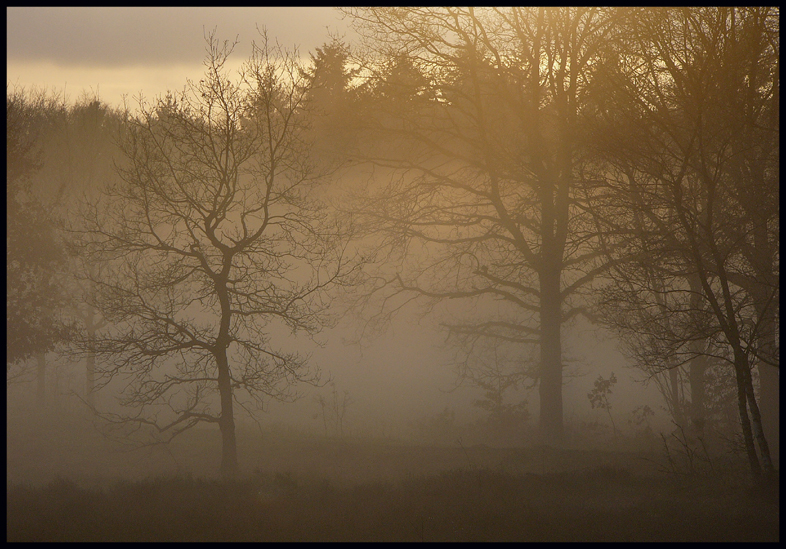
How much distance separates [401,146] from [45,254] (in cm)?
993

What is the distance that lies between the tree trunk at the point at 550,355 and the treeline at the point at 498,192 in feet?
0.15

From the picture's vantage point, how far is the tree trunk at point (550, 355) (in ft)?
45.1

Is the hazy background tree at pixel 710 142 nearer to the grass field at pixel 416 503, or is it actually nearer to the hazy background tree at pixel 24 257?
the grass field at pixel 416 503

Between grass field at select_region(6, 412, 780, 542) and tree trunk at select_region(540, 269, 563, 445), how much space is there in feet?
7.23

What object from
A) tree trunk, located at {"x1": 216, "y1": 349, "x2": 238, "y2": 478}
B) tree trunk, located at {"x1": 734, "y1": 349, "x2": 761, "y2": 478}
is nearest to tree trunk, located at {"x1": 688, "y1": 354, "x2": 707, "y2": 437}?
tree trunk, located at {"x1": 734, "y1": 349, "x2": 761, "y2": 478}

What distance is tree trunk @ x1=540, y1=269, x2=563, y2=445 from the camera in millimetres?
13758

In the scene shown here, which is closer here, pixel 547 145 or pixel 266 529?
pixel 266 529

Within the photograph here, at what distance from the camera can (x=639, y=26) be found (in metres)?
9.45

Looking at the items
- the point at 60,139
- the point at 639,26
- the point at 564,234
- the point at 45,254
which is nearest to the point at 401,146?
the point at 564,234

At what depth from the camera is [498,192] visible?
13.9 m

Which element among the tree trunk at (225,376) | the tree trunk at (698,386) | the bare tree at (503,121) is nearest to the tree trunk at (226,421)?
the tree trunk at (225,376)

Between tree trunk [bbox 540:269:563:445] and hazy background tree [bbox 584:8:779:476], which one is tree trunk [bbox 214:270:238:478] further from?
tree trunk [bbox 540:269:563:445]

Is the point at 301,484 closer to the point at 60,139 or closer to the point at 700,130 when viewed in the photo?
the point at 700,130

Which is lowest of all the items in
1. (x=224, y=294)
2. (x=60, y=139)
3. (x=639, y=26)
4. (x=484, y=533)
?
A: (x=484, y=533)
